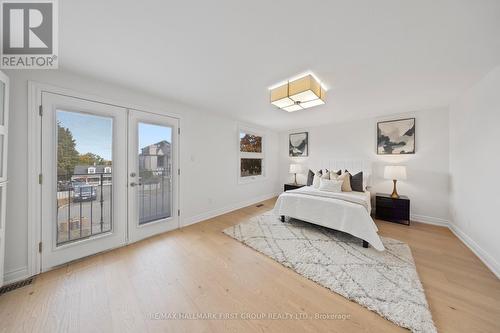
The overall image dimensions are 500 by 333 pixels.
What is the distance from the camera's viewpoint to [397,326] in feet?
4.26

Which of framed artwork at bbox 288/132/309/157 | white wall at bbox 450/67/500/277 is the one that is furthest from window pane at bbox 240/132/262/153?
white wall at bbox 450/67/500/277

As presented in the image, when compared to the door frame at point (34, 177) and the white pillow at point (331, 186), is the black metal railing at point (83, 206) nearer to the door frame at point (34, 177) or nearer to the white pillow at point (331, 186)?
the door frame at point (34, 177)

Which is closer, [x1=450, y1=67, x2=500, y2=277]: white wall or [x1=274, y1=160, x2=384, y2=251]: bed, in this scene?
[x1=450, y1=67, x2=500, y2=277]: white wall

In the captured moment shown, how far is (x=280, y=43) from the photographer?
158 cm

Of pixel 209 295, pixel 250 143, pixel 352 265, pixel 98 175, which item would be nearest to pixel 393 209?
pixel 352 265

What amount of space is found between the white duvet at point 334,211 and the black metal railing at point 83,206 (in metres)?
2.80

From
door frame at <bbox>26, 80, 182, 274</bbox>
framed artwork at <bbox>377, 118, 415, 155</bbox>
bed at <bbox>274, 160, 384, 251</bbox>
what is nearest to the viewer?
door frame at <bbox>26, 80, 182, 274</bbox>

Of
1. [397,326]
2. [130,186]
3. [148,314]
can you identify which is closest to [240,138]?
[130,186]

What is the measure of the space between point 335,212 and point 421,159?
8.25 feet

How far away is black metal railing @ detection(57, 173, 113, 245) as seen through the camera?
2.10 m

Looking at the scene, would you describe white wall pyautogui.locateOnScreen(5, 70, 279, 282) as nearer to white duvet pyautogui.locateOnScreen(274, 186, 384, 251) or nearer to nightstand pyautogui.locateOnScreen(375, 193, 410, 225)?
white duvet pyautogui.locateOnScreen(274, 186, 384, 251)

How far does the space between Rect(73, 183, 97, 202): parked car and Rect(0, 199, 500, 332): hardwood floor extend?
78 centimetres

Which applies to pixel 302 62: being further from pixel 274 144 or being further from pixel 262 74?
pixel 274 144

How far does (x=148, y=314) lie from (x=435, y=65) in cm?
380
